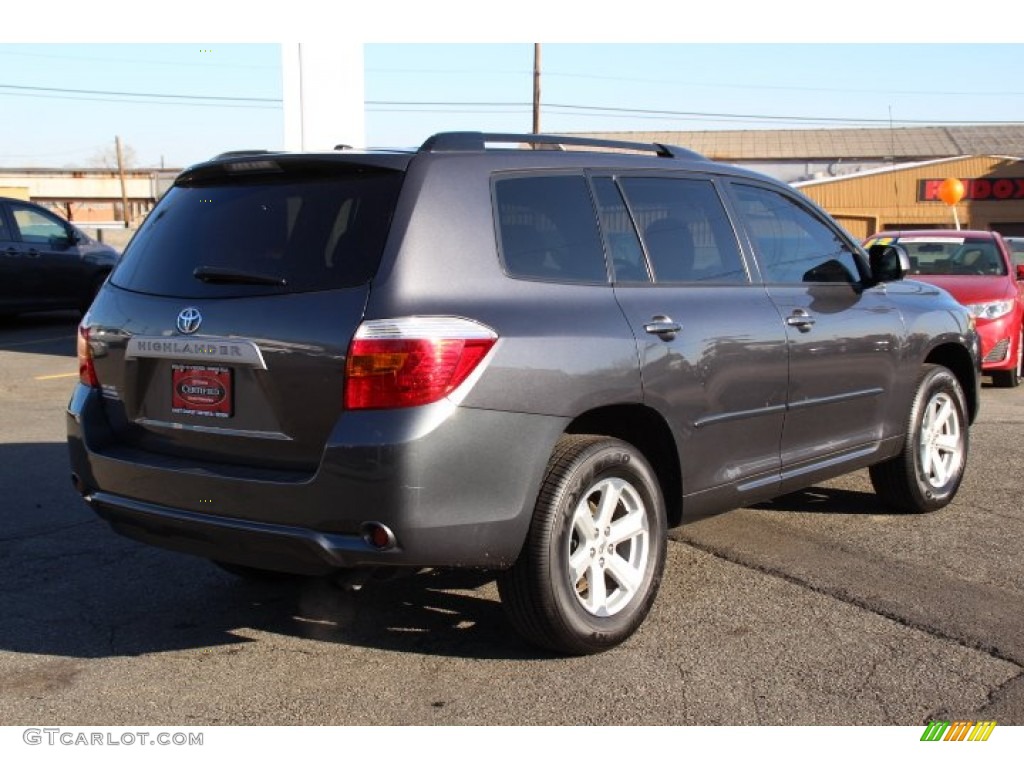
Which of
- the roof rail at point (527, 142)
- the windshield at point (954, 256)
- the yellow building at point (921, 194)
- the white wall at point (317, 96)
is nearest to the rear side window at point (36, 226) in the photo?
the white wall at point (317, 96)

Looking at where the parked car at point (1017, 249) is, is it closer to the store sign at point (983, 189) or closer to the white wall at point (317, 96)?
the white wall at point (317, 96)

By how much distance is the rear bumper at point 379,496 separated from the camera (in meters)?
3.50

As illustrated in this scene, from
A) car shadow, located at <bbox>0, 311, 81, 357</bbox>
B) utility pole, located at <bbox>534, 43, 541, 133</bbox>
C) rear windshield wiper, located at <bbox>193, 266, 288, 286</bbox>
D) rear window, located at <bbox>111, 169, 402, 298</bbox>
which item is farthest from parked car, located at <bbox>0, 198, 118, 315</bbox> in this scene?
utility pole, located at <bbox>534, 43, 541, 133</bbox>

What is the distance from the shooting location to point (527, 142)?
4293mm

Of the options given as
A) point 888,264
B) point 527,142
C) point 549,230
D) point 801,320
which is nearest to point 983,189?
point 888,264

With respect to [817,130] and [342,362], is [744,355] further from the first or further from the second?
[817,130]

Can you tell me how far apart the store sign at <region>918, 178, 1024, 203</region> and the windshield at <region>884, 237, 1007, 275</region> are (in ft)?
115

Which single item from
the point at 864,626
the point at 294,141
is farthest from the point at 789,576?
the point at 294,141

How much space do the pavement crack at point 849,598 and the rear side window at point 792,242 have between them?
131cm

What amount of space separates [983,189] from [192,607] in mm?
46565

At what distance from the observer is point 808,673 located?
12.9ft

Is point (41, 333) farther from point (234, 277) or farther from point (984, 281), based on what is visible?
point (234, 277)

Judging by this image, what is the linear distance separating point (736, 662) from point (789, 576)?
109cm
